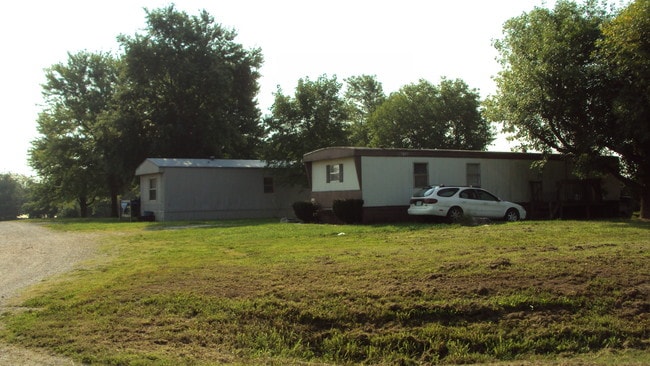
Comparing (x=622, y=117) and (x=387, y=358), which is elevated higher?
(x=622, y=117)

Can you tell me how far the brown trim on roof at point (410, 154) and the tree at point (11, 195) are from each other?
296 feet

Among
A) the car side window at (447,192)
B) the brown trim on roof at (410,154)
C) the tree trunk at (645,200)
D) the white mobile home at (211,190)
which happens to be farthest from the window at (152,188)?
the tree trunk at (645,200)

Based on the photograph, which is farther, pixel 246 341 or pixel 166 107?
pixel 166 107

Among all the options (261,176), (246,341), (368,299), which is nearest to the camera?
(246,341)

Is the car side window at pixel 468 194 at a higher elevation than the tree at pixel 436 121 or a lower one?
lower

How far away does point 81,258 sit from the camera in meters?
13.5

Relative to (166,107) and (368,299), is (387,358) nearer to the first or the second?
(368,299)

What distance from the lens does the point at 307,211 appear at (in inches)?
929

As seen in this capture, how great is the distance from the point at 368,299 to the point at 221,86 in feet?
109

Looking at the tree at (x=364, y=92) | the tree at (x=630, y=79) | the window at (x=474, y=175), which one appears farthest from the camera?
the tree at (x=364, y=92)

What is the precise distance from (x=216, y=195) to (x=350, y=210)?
12.2 metres

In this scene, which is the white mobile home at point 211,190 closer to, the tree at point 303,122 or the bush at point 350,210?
the tree at point 303,122

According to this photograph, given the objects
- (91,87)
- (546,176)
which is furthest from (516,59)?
(91,87)

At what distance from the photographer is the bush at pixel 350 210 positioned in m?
21.0
